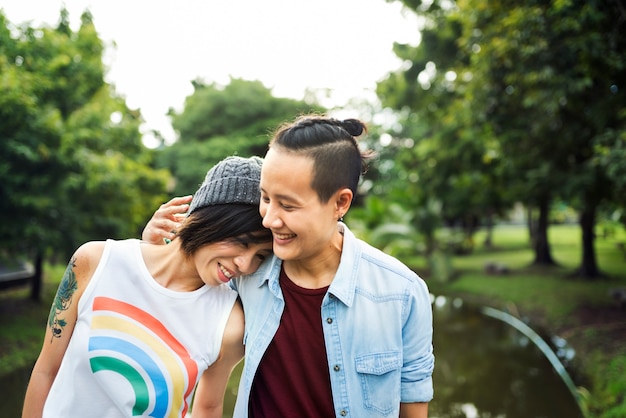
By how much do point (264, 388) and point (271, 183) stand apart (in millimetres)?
775

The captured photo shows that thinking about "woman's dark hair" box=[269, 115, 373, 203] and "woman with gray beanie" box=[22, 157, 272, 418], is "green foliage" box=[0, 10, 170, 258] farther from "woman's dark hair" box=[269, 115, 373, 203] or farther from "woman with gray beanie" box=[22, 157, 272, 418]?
"woman's dark hair" box=[269, 115, 373, 203]

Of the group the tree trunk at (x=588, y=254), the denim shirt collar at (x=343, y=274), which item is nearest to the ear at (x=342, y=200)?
the denim shirt collar at (x=343, y=274)

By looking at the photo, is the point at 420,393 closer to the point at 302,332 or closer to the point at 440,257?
the point at 302,332

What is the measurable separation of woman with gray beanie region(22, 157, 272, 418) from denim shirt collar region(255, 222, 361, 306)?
7cm

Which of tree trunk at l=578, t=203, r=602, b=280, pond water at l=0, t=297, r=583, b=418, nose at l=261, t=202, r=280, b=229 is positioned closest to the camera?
nose at l=261, t=202, r=280, b=229

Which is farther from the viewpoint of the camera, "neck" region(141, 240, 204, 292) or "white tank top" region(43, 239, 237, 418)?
"neck" region(141, 240, 204, 292)

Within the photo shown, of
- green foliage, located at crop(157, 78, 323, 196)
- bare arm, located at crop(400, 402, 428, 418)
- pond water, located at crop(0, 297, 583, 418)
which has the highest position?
green foliage, located at crop(157, 78, 323, 196)

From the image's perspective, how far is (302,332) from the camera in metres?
1.69

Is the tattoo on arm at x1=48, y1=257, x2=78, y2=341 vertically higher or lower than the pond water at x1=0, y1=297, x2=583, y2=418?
higher

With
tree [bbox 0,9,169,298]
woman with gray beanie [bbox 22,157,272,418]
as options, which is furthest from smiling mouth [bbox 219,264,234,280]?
tree [bbox 0,9,169,298]

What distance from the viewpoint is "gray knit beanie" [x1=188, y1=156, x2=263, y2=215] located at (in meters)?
1.64

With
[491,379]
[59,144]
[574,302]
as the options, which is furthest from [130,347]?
[574,302]

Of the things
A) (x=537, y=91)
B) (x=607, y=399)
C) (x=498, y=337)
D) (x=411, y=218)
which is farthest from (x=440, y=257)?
(x=607, y=399)

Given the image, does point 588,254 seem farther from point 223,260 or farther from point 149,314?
point 149,314
